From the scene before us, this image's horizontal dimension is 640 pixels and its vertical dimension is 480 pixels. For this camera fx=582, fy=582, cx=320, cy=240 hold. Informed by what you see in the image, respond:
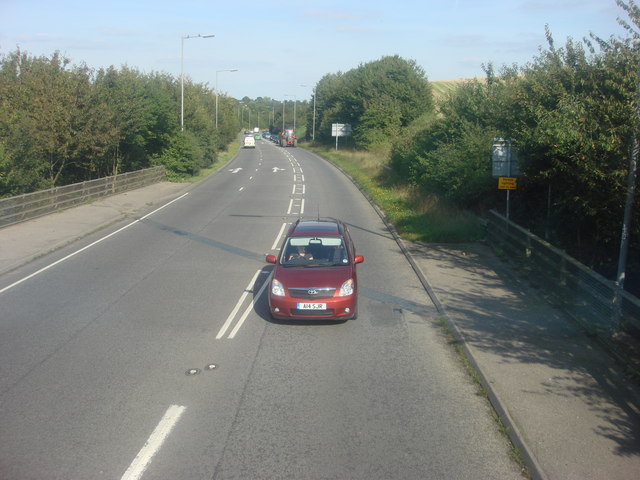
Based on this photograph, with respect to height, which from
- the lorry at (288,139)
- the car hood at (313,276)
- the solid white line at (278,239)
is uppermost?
the lorry at (288,139)

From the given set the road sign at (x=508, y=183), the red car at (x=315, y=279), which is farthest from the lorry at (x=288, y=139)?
the red car at (x=315, y=279)

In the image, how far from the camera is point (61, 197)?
2372 cm

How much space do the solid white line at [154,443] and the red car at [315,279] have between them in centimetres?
349

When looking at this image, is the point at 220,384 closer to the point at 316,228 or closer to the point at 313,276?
the point at 313,276

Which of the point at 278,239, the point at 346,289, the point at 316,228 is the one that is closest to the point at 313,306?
the point at 346,289

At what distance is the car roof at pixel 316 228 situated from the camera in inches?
467

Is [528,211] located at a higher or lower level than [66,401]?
higher

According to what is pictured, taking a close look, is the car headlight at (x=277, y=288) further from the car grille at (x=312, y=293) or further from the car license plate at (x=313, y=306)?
the car license plate at (x=313, y=306)

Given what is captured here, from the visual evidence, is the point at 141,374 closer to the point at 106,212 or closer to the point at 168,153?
the point at 106,212

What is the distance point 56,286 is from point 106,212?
11.8m

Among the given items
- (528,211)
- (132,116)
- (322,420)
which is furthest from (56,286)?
(132,116)

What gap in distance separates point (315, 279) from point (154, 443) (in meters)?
4.83

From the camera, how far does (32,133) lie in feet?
77.6

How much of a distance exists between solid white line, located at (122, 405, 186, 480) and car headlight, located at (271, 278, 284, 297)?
11.6 ft
